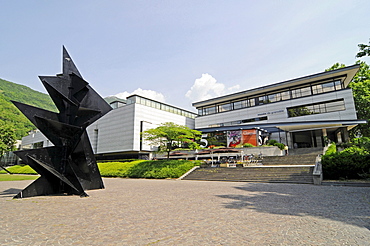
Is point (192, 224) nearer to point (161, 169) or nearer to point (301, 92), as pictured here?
point (161, 169)

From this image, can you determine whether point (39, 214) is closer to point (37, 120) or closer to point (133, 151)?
point (37, 120)

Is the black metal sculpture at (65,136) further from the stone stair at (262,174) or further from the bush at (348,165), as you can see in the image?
the bush at (348,165)

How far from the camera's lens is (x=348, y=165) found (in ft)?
42.9

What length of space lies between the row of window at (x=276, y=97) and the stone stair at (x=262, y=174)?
74.4ft

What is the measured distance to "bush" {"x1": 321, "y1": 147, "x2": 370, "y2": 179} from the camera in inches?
502

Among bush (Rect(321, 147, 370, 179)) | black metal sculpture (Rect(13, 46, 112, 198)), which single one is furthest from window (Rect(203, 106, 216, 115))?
black metal sculpture (Rect(13, 46, 112, 198))

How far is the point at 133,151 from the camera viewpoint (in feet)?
127

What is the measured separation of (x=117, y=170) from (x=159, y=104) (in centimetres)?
2147

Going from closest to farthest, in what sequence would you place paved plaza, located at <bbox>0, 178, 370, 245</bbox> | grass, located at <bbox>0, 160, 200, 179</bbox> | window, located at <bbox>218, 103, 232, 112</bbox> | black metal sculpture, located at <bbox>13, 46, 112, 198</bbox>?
paved plaza, located at <bbox>0, 178, 370, 245</bbox>
black metal sculpture, located at <bbox>13, 46, 112, 198</bbox>
grass, located at <bbox>0, 160, 200, 179</bbox>
window, located at <bbox>218, 103, 232, 112</bbox>

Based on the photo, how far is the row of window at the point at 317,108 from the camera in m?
A: 31.6

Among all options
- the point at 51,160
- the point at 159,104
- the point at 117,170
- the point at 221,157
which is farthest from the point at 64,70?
the point at 159,104

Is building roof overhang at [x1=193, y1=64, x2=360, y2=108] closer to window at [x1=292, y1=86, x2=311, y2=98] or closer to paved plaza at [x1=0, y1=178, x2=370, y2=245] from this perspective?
window at [x1=292, y1=86, x2=311, y2=98]

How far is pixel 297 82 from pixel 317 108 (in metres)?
5.27

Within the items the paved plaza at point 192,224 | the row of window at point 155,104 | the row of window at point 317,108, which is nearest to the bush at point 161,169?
the paved plaza at point 192,224
